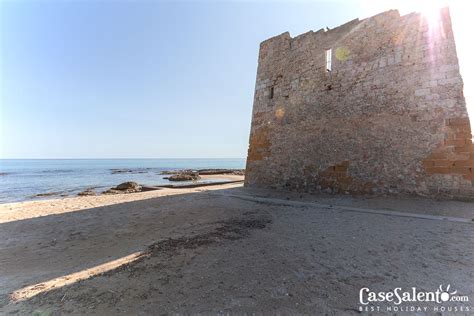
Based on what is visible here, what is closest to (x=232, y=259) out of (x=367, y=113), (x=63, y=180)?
(x=367, y=113)

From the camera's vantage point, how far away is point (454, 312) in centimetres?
212

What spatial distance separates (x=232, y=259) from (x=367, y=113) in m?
7.10

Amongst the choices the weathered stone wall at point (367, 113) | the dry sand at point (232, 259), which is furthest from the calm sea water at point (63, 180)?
the weathered stone wall at point (367, 113)

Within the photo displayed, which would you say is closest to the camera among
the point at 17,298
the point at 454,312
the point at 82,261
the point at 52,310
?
the point at 454,312

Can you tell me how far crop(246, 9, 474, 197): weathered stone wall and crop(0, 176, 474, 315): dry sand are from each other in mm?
1519

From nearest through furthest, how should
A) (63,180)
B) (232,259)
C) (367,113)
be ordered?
(232,259) → (367,113) → (63,180)

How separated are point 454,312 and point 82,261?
444cm

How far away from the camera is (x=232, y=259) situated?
10.8 feet

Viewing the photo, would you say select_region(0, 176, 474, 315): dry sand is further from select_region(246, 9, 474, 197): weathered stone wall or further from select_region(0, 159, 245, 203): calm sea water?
select_region(0, 159, 245, 203): calm sea water

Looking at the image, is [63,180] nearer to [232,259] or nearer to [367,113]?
[367,113]

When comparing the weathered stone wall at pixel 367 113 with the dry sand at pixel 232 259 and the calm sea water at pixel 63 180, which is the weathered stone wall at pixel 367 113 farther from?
the calm sea water at pixel 63 180

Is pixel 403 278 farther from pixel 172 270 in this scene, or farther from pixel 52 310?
pixel 52 310

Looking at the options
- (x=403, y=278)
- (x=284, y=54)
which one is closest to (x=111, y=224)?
(x=403, y=278)

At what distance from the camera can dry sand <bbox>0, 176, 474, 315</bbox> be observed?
241 cm
